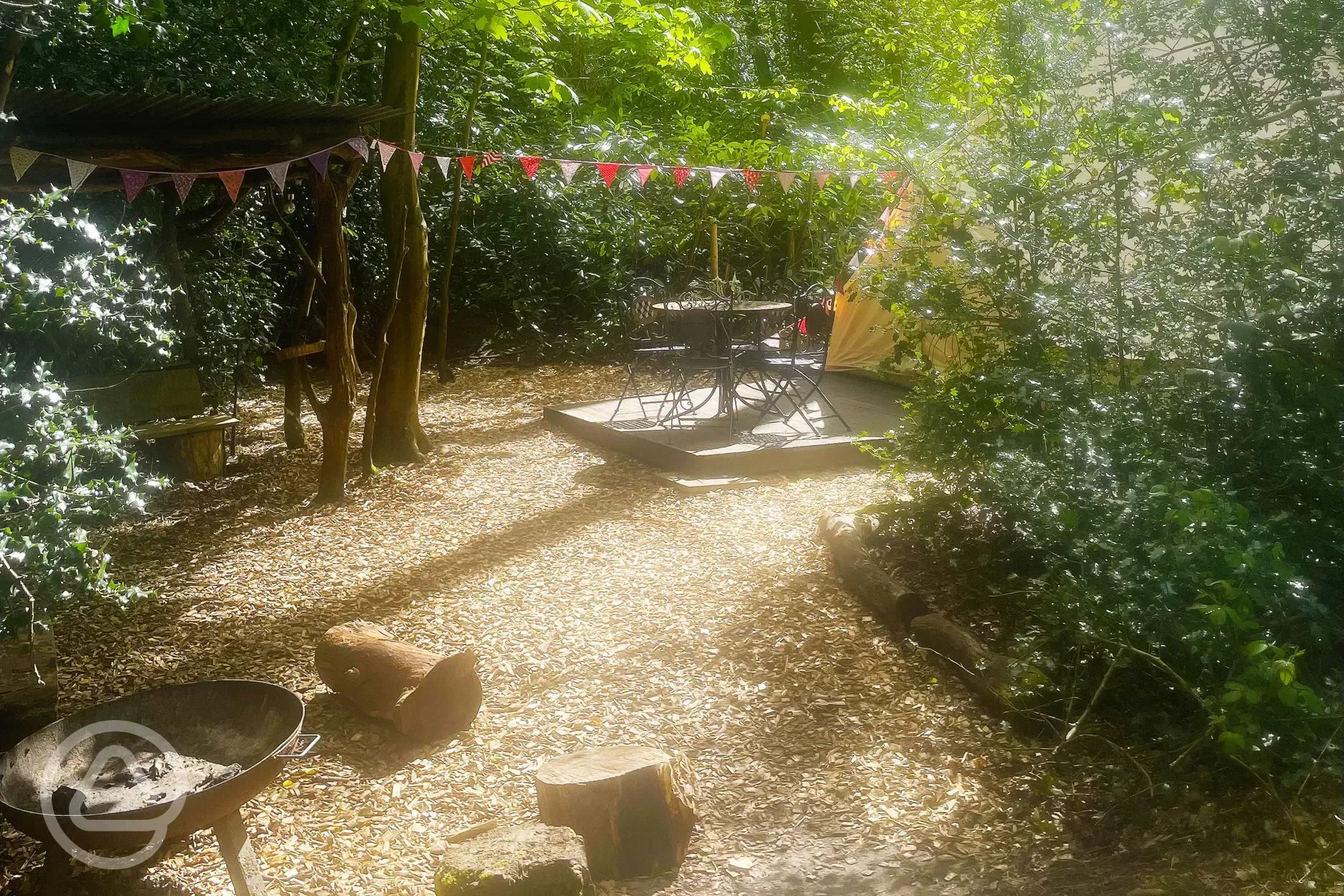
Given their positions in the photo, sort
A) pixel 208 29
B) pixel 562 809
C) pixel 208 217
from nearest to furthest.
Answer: pixel 562 809, pixel 208 217, pixel 208 29

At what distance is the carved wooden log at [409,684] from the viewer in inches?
147

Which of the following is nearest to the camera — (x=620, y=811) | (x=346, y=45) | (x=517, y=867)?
(x=517, y=867)

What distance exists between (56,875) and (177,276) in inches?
235

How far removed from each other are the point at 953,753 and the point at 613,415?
5.28 m

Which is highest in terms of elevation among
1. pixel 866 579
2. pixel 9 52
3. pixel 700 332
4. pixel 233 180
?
pixel 9 52

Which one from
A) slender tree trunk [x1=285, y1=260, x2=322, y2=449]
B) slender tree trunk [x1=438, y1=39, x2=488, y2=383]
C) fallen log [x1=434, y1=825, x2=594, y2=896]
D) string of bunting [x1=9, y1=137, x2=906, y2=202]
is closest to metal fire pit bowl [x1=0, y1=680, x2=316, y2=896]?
fallen log [x1=434, y1=825, x2=594, y2=896]

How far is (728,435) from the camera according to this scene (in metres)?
7.61

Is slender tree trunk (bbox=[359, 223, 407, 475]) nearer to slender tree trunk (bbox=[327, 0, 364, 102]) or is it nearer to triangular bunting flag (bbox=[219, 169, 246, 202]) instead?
triangular bunting flag (bbox=[219, 169, 246, 202])

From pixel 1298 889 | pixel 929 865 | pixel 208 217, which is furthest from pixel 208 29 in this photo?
pixel 1298 889

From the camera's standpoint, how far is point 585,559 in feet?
18.3

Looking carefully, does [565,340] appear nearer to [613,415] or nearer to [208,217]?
[613,415]

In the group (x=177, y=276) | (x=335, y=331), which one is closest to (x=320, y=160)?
(x=335, y=331)

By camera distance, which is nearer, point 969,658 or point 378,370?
point 969,658

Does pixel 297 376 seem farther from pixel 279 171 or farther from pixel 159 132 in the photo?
pixel 159 132
